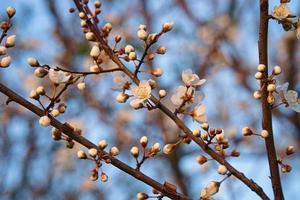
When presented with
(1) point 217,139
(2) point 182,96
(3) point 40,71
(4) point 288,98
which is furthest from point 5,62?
(4) point 288,98

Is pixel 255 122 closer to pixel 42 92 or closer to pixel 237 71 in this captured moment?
pixel 237 71

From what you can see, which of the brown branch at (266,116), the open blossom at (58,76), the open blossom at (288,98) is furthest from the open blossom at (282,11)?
the open blossom at (58,76)

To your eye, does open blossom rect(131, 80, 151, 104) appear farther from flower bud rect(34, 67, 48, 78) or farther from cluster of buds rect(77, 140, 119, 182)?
flower bud rect(34, 67, 48, 78)

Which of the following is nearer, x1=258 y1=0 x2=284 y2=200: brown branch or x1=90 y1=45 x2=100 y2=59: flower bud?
x1=258 y1=0 x2=284 y2=200: brown branch

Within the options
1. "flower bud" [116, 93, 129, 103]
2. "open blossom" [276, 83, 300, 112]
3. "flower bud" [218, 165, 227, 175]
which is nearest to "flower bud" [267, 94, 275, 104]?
"open blossom" [276, 83, 300, 112]

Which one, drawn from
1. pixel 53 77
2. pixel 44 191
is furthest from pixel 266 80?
pixel 44 191

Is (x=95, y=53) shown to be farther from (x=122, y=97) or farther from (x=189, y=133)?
(x=189, y=133)
